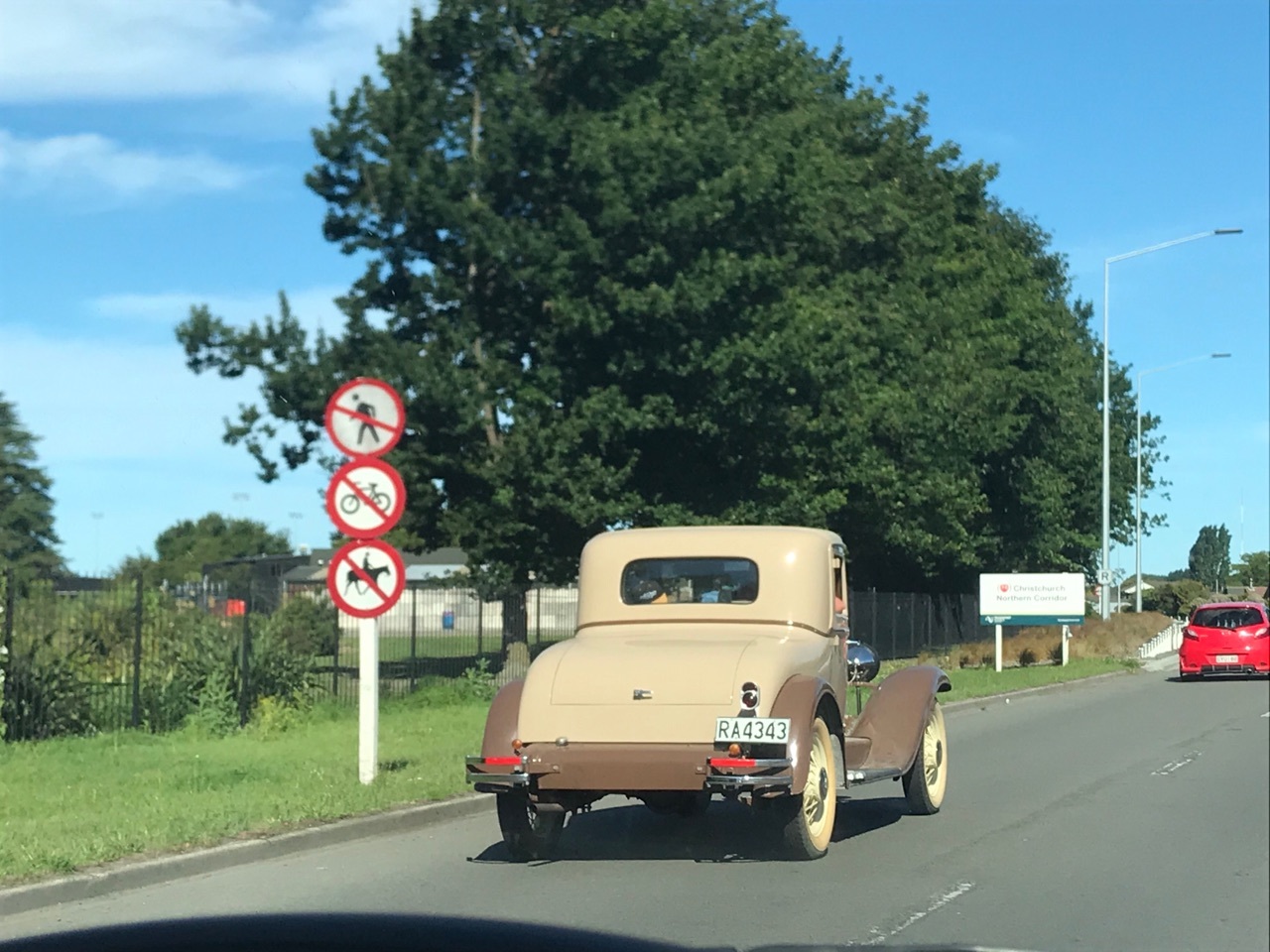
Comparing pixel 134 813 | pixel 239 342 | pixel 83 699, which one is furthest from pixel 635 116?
pixel 134 813

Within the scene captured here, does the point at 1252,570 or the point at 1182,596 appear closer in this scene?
the point at 1252,570

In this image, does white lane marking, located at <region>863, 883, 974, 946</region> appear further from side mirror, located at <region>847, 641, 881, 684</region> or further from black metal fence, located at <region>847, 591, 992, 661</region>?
black metal fence, located at <region>847, 591, 992, 661</region>

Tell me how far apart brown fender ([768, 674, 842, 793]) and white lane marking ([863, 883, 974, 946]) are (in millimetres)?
1027

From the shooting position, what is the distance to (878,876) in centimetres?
887

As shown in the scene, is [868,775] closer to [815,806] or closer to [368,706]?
[815,806]

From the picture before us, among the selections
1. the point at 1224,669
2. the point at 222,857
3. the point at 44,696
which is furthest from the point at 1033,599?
the point at 222,857

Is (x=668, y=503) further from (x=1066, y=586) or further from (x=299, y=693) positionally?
(x=1066, y=586)

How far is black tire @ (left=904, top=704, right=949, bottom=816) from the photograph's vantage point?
11320 millimetres

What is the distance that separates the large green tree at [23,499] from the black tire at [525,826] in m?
56.5

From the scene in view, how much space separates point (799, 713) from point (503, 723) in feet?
5.79

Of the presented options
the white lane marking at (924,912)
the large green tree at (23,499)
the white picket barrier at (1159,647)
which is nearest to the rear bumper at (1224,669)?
the white picket barrier at (1159,647)

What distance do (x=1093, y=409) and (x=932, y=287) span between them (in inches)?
519

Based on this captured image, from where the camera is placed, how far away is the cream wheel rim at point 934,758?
11.6 m

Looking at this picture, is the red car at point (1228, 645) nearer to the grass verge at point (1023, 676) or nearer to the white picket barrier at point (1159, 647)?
the white picket barrier at point (1159, 647)
